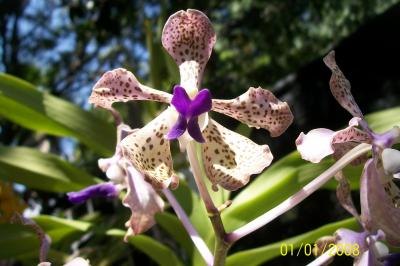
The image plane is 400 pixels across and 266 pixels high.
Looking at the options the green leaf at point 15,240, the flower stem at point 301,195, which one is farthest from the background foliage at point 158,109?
the flower stem at point 301,195

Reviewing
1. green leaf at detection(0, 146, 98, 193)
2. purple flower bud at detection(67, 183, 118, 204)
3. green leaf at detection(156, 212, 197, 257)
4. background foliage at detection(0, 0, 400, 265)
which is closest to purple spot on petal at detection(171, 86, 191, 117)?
purple flower bud at detection(67, 183, 118, 204)

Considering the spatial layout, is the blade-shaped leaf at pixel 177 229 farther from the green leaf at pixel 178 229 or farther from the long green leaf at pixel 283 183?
the long green leaf at pixel 283 183

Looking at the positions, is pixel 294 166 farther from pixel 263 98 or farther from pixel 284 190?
pixel 263 98

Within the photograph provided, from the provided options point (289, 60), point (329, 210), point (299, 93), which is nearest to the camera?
point (329, 210)

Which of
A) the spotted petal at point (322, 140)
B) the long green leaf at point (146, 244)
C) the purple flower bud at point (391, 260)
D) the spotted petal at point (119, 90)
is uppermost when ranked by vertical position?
the spotted petal at point (119, 90)

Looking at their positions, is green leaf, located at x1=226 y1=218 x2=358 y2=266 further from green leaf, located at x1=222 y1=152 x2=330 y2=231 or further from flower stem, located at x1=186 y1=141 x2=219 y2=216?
flower stem, located at x1=186 y1=141 x2=219 y2=216

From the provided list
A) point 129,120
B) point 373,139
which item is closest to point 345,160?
point 373,139

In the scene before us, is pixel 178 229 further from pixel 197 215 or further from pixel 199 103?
pixel 199 103
